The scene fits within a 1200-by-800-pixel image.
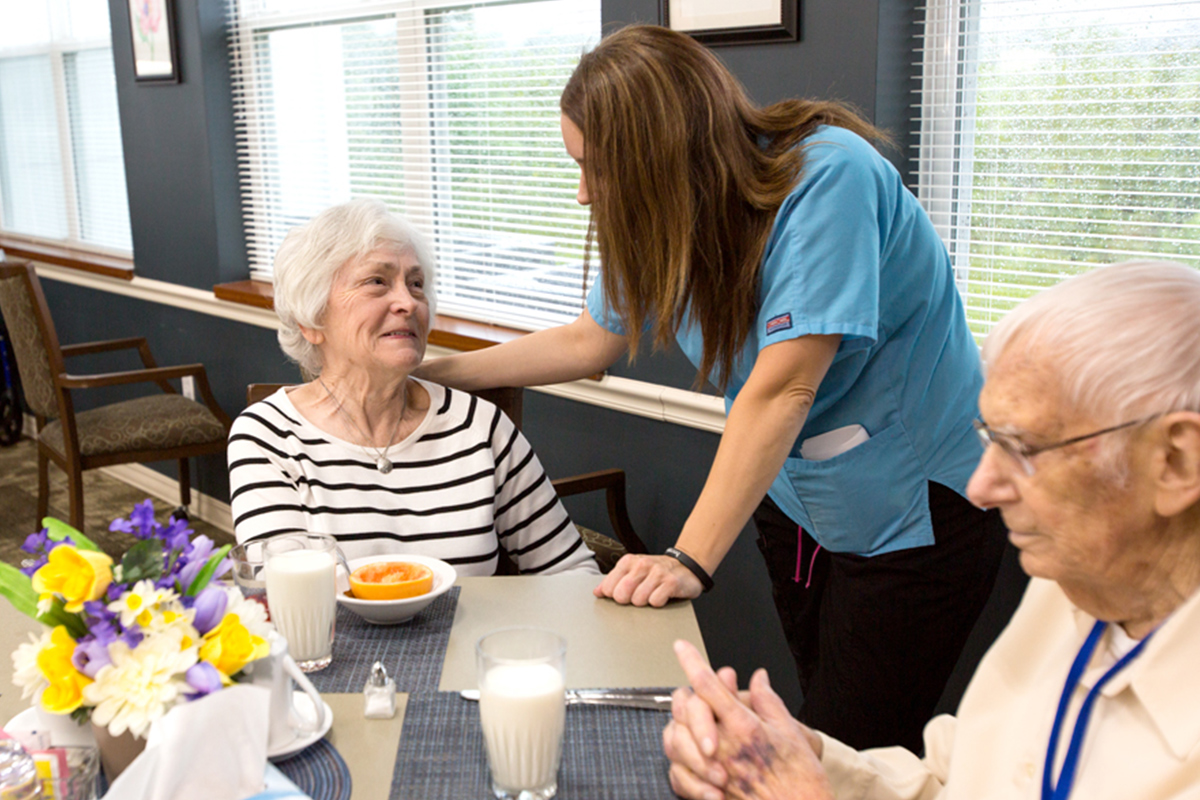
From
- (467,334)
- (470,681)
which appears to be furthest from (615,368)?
(470,681)

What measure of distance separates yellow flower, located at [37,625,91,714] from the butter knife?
0.40 m

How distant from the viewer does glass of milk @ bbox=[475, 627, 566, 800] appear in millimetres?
979

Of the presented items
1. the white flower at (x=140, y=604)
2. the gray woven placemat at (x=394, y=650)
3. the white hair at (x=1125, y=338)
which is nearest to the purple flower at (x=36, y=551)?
the white flower at (x=140, y=604)

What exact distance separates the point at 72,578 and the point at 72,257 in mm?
4375

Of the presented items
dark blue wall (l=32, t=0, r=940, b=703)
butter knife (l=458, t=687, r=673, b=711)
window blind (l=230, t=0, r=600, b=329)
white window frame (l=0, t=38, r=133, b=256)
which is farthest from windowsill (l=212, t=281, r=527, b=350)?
white window frame (l=0, t=38, r=133, b=256)

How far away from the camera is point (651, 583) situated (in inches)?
55.4

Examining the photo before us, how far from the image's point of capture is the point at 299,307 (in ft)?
5.99

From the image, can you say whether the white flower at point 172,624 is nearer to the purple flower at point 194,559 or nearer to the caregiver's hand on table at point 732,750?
the purple flower at point 194,559

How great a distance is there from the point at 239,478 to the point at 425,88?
1898 millimetres

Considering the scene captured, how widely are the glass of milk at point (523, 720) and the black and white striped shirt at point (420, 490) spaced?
76 cm

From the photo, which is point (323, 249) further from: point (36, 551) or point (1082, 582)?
point (1082, 582)

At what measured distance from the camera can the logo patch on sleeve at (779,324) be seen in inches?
57.2

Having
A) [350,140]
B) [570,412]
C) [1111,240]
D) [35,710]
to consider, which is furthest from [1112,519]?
[350,140]

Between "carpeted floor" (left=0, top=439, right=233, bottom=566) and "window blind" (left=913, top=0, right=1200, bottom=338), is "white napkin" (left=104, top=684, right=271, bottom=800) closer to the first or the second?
"window blind" (left=913, top=0, right=1200, bottom=338)
